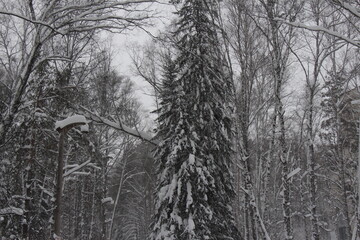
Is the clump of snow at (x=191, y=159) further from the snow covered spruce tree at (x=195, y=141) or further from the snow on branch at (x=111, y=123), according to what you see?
the snow on branch at (x=111, y=123)

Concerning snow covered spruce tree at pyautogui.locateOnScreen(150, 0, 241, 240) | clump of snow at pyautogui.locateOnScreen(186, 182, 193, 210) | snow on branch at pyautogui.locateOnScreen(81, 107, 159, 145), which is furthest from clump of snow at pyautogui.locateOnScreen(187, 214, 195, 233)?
snow on branch at pyautogui.locateOnScreen(81, 107, 159, 145)

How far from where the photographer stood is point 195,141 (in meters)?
11.5

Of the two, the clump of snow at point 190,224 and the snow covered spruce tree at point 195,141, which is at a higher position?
the snow covered spruce tree at point 195,141

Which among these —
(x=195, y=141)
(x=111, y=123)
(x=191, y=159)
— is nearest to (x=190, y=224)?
(x=191, y=159)

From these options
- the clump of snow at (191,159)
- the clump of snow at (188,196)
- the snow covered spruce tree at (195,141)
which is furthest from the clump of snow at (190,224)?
the clump of snow at (191,159)

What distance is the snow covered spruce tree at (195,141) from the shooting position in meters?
10.7

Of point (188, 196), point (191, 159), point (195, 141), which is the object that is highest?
point (195, 141)

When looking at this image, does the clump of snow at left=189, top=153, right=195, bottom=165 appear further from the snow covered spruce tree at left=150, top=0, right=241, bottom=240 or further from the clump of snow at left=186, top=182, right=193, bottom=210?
the clump of snow at left=186, top=182, right=193, bottom=210

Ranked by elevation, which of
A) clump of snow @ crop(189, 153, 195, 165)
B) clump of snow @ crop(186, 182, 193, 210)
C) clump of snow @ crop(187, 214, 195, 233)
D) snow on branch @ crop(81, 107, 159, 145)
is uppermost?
snow on branch @ crop(81, 107, 159, 145)

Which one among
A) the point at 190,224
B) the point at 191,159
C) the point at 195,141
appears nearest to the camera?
the point at 190,224

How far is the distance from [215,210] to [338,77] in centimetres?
991

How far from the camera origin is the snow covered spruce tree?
10.7 m

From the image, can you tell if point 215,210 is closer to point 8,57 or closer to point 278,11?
point 278,11

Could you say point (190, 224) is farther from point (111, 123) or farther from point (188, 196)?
point (111, 123)
